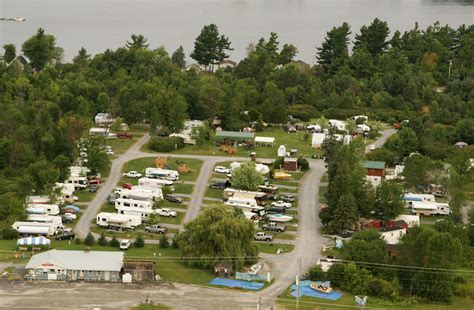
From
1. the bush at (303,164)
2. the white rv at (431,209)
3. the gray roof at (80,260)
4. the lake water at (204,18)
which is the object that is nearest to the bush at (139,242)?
the gray roof at (80,260)

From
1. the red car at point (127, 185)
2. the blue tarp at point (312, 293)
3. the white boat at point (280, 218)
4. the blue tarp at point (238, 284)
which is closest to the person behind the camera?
the blue tarp at point (312, 293)

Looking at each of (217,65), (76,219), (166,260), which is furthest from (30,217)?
(217,65)

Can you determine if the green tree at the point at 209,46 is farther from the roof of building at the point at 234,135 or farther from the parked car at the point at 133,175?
the parked car at the point at 133,175

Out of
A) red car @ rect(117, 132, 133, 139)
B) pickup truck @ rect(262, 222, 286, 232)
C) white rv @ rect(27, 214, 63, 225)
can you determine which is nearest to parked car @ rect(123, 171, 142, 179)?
white rv @ rect(27, 214, 63, 225)

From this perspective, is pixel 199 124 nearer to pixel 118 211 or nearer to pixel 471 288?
pixel 118 211

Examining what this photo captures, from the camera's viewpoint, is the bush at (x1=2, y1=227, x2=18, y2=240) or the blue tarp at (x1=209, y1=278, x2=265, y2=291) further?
the bush at (x1=2, y1=227, x2=18, y2=240)

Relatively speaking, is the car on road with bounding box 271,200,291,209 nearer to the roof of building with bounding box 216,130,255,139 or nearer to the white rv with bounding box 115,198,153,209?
the white rv with bounding box 115,198,153,209
